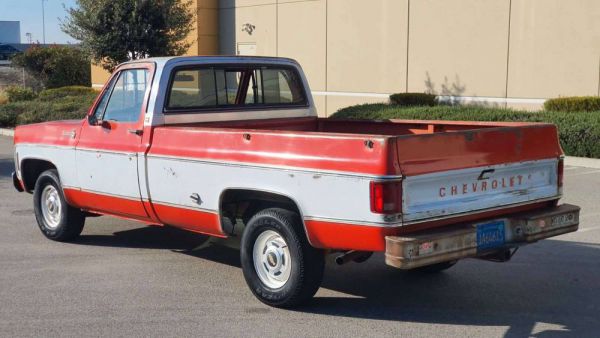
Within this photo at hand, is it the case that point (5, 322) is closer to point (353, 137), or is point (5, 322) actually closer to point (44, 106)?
point (353, 137)

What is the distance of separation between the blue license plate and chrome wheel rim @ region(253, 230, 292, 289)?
1397 millimetres

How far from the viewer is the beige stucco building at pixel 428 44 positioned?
1780cm

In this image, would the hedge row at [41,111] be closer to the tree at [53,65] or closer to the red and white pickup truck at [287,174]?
the tree at [53,65]

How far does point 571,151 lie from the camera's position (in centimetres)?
1493

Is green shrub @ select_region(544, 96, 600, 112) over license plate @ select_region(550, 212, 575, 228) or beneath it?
over

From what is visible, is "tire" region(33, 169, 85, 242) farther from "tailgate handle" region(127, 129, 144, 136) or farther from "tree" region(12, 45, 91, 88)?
"tree" region(12, 45, 91, 88)

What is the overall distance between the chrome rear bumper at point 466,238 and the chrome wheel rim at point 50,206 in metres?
4.51

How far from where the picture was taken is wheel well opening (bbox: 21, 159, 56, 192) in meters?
8.88

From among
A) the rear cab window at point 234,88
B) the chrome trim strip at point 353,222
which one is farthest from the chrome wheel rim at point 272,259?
the rear cab window at point 234,88

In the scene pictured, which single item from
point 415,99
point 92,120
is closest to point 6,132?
point 415,99

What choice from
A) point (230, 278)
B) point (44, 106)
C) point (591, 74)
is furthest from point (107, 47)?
point (230, 278)

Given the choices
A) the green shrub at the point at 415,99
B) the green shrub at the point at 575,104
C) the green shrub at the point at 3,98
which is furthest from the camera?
the green shrub at the point at 3,98

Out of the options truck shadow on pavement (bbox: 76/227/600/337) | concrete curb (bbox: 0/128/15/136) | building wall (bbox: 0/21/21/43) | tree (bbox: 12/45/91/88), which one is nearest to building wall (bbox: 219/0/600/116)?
concrete curb (bbox: 0/128/15/136)

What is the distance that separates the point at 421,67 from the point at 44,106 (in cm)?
1116
